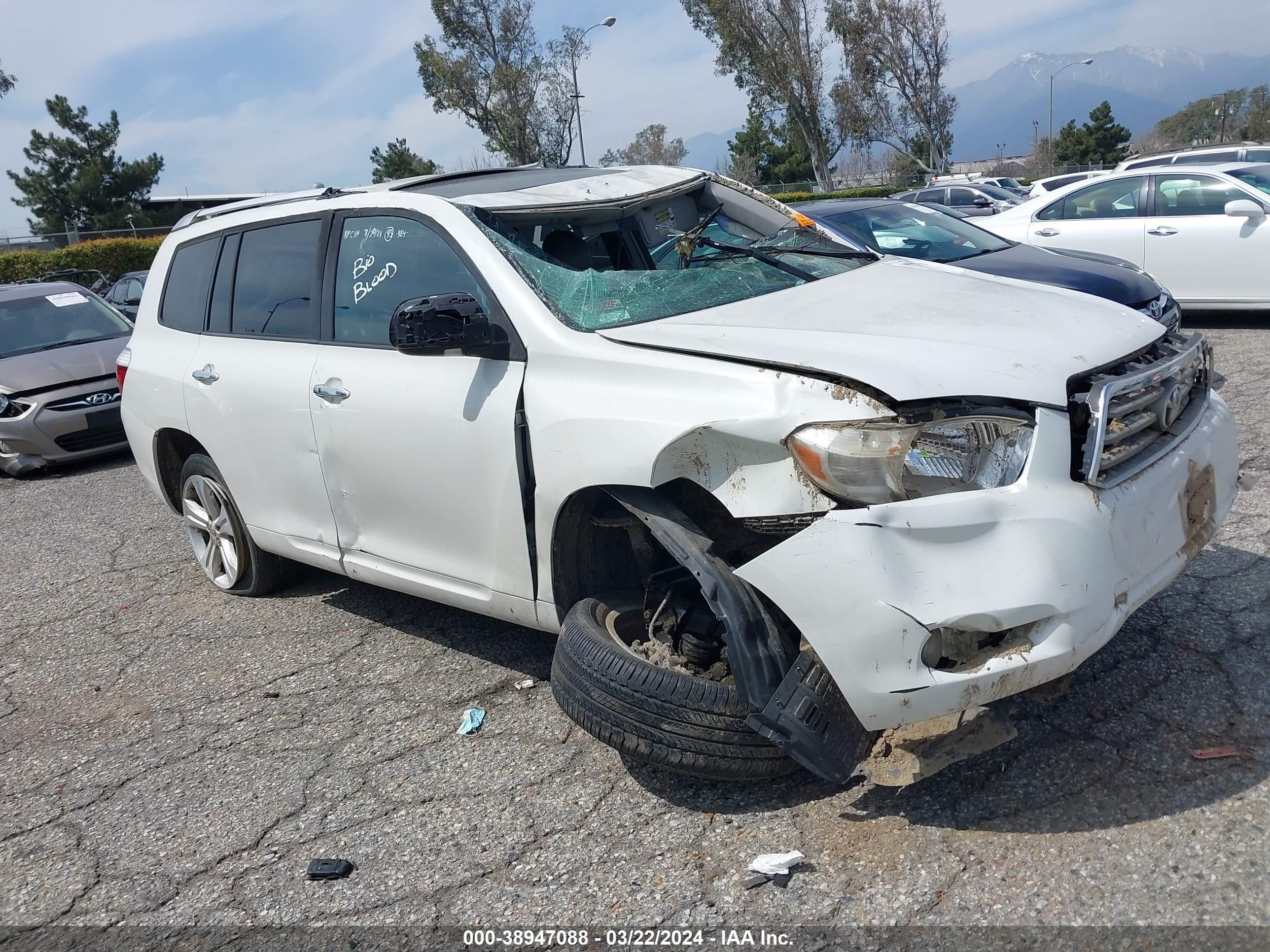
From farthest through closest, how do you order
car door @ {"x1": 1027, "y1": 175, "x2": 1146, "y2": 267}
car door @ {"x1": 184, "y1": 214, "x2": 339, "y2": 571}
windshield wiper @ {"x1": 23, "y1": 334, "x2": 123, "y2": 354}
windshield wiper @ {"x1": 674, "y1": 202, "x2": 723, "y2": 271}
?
car door @ {"x1": 1027, "y1": 175, "x2": 1146, "y2": 267} → windshield wiper @ {"x1": 23, "y1": 334, "x2": 123, "y2": 354} → car door @ {"x1": 184, "y1": 214, "x2": 339, "y2": 571} → windshield wiper @ {"x1": 674, "y1": 202, "x2": 723, "y2": 271}

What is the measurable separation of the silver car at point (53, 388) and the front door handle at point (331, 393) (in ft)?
19.7

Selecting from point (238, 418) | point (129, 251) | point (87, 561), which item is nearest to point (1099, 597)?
point (238, 418)

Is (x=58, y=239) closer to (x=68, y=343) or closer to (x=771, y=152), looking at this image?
(x=68, y=343)

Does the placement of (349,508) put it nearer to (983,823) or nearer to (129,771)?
(129,771)

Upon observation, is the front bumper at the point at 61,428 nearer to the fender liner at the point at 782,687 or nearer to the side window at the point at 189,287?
the side window at the point at 189,287

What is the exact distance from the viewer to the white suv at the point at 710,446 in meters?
2.47

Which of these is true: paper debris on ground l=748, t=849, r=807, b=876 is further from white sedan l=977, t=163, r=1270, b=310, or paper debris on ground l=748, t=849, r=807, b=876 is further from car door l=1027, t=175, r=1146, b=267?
car door l=1027, t=175, r=1146, b=267

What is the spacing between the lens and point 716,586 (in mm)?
2674

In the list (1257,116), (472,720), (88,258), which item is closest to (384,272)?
(472,720)

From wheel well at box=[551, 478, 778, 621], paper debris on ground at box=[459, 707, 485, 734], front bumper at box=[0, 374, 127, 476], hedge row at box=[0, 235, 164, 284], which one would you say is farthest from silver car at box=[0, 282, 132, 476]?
hedge row at box=[0, 235, 164, 284]

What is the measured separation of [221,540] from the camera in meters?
5.09

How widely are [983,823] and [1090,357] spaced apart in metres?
1.28

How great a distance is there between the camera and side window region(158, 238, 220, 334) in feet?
15.8

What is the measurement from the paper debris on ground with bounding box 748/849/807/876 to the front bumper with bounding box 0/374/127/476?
8.06m
